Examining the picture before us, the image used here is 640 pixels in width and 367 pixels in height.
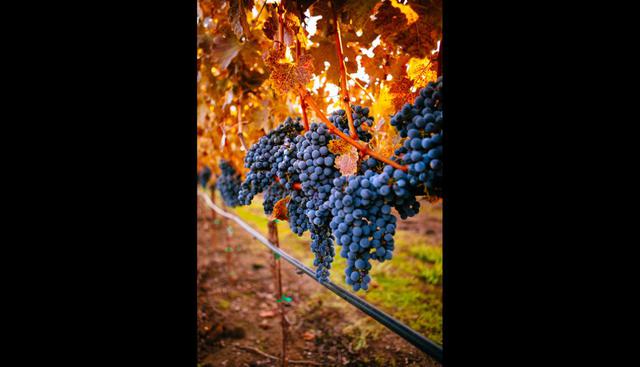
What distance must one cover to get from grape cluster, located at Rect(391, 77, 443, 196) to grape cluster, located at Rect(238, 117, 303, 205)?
0.68 metres

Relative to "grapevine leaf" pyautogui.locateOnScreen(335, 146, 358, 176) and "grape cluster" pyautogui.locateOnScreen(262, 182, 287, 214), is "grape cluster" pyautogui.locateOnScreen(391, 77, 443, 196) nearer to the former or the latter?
"grapevine leaf" pyautogui.locateOnScreen(335, 146, 358, 176)

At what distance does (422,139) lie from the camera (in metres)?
0.98

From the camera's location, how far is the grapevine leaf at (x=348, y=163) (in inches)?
45.3

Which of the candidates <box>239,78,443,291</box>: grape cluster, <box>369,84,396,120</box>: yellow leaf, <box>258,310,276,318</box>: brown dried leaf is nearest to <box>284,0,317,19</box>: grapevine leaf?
<box>239,78,443,291</box>: grape cluster

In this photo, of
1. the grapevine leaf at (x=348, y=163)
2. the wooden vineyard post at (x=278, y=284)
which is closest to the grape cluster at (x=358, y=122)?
the grapevine leaf at (x=348, y=163)

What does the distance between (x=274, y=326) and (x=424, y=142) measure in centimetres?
378

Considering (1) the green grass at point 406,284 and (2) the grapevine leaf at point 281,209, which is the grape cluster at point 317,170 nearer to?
(2) the grapevine leaf at point 281,209

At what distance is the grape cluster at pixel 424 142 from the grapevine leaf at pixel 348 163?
0.58ft

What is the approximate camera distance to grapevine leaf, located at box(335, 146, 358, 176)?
115cm
